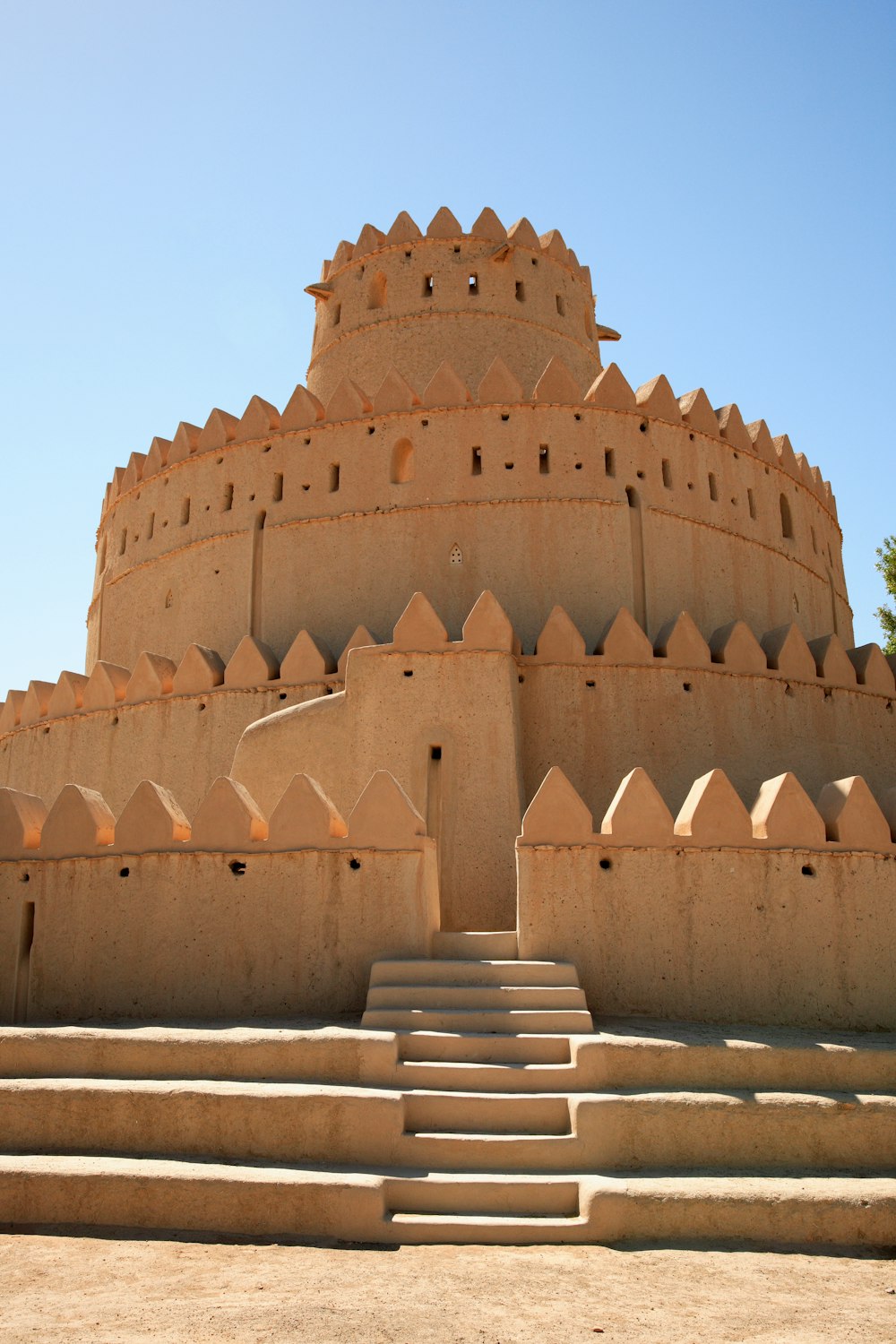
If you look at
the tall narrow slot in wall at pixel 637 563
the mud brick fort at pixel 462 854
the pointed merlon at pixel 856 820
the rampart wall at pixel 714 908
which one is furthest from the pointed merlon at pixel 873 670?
the rampart wall at pixel 714 908

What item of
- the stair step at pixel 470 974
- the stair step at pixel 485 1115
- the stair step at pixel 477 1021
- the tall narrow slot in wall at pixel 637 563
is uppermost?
the tall narrow slot in wall at pixel 637 563

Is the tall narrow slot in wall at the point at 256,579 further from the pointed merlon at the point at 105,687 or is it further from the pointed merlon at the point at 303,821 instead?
the pointed merlon at the point at 303,821

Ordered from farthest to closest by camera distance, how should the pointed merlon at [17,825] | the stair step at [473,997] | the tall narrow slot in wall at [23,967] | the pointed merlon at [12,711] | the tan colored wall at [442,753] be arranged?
the pointed merlon at [12,711]
the tan colored wall at [442,753]
the pointed merlon at [17,825]
the tall narrow slot in wall at [23,967]
the stair step at [473,997]

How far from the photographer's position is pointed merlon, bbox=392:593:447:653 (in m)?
10.6

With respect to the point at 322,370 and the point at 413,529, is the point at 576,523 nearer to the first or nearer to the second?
the point at 413,529

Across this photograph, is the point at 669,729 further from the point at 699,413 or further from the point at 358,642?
the point at 699,413

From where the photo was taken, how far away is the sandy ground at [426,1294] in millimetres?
4367

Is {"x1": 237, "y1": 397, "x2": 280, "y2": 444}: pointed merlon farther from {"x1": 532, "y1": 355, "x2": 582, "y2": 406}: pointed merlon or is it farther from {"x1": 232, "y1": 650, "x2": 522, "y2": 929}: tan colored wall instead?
Answer: {"x1": 232, "y1": 650, "x2": 522, "y2": 929}: tan colored wall

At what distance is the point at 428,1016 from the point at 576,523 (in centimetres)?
762

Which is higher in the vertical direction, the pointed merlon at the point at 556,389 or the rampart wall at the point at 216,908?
the pointed merlon at the point at 556,389

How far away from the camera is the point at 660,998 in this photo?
7.73 metres

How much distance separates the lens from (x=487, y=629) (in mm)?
10578

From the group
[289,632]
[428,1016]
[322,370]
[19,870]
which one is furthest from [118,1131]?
[322,370]

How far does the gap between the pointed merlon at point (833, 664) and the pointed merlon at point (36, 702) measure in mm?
9833
